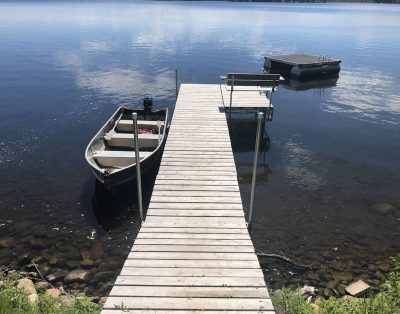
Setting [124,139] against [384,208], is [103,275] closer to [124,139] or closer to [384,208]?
[124,139]

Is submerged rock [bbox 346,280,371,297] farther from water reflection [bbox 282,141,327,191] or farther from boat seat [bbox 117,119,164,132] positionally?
boat seat [bbox 117,119,164,132]

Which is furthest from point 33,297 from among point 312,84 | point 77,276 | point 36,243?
point 312,84

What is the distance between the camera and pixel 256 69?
43094 millimetres

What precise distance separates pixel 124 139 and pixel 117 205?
371 centimetres

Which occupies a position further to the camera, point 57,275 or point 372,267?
point 372,267

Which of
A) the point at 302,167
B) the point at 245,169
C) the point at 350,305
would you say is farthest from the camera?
the point at 302,167

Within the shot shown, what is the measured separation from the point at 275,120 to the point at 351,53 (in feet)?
120

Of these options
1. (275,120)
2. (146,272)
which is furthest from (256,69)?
(146,272)

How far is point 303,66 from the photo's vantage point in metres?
37.7

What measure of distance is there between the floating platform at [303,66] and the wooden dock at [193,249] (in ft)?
88.1

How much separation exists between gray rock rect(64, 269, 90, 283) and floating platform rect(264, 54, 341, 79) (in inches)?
1295

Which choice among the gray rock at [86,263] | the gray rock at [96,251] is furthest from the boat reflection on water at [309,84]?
the gray rock at [86,263]

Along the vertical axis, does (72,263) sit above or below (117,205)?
below

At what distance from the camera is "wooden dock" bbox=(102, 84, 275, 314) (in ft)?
22.8
